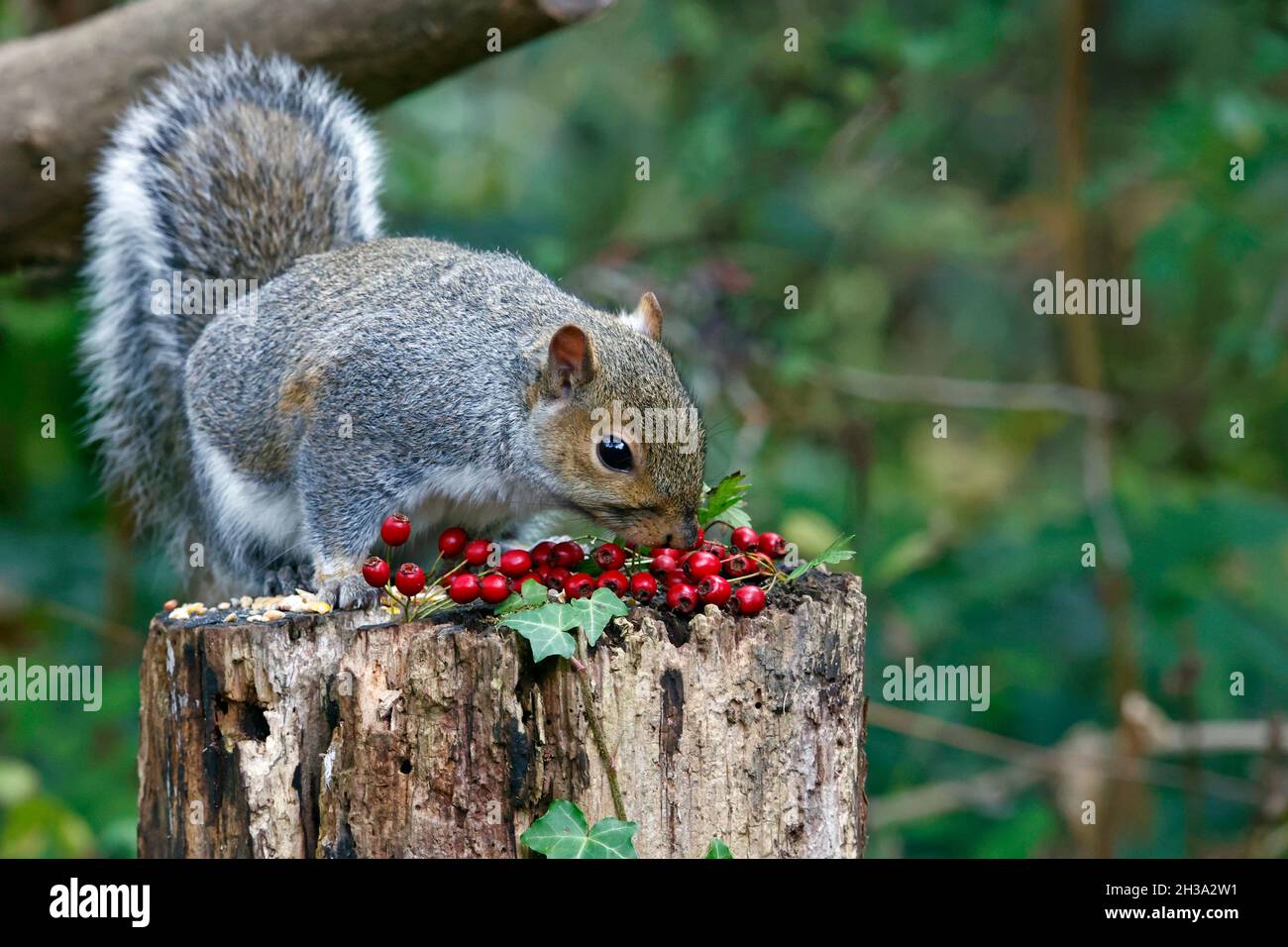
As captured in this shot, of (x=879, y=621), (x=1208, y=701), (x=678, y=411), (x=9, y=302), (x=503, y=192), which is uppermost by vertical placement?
(x=503, y=192)

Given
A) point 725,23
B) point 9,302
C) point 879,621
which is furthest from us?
point 725,23

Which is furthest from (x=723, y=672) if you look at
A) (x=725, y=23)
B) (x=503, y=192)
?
(x=503, y=192)

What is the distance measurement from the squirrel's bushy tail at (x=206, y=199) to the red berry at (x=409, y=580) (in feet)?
4.49

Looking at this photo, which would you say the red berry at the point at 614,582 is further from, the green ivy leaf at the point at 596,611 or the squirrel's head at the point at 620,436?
the squirrel's head at the point at 620,436

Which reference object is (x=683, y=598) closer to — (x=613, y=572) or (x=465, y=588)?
(x=613, y=572)

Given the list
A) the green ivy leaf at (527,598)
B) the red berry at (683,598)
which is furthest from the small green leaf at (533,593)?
the red berry at (683,598)

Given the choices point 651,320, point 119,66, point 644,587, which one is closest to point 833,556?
point 644,587

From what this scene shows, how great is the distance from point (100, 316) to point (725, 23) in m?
2.59

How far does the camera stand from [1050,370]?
576 centimetres

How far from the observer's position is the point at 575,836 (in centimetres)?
189

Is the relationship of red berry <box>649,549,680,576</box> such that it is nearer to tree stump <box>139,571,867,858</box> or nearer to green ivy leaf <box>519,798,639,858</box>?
tree stump <box>139,571,867,858</box>

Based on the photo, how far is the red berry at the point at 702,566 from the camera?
2.16 metres
